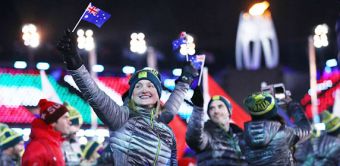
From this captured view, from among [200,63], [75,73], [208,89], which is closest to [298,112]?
[200,63]

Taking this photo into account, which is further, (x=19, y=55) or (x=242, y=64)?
(x=242, y=64)

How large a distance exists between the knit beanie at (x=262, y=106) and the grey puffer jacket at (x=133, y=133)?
2.00 m

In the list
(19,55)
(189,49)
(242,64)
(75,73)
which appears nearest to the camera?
(75,73)

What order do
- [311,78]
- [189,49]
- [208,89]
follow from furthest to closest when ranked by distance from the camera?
[311,78], [208,89], [189,49]

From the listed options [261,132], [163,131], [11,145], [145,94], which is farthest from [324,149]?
[145,94]

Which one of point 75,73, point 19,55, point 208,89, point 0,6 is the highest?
point 0,6

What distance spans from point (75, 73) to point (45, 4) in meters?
12.6

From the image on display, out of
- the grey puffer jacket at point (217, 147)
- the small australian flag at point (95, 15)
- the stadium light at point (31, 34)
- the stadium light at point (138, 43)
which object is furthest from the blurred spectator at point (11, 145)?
the stadium light at point (138, 43)

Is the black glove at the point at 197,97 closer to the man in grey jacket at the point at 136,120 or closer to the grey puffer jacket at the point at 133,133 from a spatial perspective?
the man in grey jacket at the point at 136,120

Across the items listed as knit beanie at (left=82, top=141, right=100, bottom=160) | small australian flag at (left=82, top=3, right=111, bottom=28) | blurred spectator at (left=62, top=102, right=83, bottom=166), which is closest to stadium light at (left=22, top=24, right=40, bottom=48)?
knit beanie at (left=82, top=141, right=100, bottom=160)

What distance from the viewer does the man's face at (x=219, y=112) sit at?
8.68 m

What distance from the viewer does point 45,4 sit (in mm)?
18062

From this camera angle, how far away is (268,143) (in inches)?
319

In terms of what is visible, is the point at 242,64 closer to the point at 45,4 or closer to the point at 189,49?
the point at 45,4
